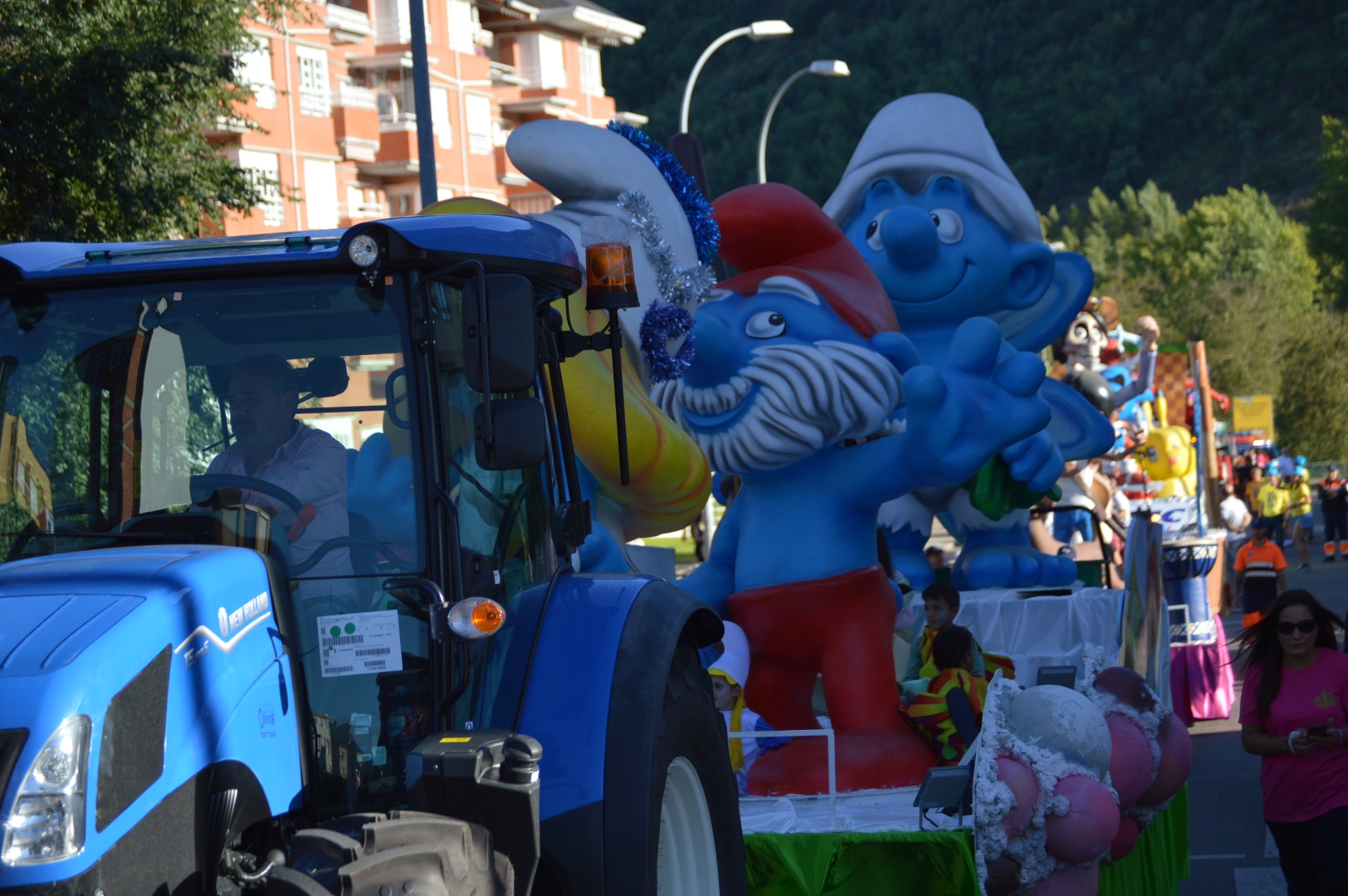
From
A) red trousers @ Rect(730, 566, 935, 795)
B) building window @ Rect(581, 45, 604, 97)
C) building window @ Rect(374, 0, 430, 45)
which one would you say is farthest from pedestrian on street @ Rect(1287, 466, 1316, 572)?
building window @ Rect(581, 45, 604, 97)

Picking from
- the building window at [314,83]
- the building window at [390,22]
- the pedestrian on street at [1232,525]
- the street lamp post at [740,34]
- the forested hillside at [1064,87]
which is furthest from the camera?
the forested hillside at [1064,87]

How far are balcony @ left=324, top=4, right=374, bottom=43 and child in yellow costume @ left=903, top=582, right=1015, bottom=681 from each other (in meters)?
35.0

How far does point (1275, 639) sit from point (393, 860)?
3.86m

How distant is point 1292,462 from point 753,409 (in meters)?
25.3

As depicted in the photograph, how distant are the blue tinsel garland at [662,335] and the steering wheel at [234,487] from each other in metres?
2.98

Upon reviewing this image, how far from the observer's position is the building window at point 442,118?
1652 inches

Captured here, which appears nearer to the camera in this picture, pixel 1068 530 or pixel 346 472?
pixel 346 472

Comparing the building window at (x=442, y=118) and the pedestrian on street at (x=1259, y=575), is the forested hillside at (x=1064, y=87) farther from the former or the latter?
the pedestrian on street at (x=1259, y=575)

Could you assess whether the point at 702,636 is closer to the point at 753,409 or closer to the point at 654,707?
the point at 654,707

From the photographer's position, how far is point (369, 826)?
9.51 ft

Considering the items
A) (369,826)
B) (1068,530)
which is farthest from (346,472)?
(1068,530)

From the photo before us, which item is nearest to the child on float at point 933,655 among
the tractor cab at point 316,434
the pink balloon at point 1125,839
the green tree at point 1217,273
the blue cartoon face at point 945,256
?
the pink balloon at point 1125,839

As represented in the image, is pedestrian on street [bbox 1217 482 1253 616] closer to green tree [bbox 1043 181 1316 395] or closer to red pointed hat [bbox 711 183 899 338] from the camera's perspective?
red pointed hat [bbox 711 183 899 338]

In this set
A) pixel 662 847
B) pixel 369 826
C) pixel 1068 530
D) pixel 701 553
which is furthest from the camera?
pixel 701 553
